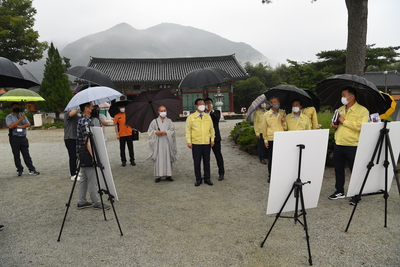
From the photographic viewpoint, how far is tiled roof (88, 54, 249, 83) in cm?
2764

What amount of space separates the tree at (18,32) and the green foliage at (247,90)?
72.1ft

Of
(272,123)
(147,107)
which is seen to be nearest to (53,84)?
(147,107)

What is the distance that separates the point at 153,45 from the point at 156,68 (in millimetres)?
108662

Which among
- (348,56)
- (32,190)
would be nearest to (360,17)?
(348,56)

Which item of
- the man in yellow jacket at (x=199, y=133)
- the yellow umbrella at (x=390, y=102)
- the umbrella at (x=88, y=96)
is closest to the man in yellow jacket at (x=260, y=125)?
the man in yellow jacket at (x=199, y=133)

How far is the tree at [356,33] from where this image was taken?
6.84 meters

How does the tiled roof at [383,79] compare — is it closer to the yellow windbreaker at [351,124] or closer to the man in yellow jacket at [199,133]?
the yellow windbreaker at [351,124]

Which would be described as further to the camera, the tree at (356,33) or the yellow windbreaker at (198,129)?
the tree at (356,33)

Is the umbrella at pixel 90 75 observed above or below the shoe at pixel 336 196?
above

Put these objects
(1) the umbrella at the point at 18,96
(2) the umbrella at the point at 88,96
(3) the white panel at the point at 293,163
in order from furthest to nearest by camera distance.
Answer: (1) the umbrella at the point at 18,96, (2) the umbrella at the point at 88,96, (3) the white panel at the point at 293,163

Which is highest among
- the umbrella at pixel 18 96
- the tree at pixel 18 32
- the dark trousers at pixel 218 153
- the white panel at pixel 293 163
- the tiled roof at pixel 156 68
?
the tree at pixel 18 32

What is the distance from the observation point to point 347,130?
14.1 ft

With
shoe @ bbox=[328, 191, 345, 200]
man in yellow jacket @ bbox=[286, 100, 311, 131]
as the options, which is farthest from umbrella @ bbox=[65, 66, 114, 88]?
shoe @ bbox=[328, 191, 345, 200]

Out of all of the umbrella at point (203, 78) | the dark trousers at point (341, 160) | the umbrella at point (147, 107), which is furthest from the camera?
the umbrella at point (147, 107)
